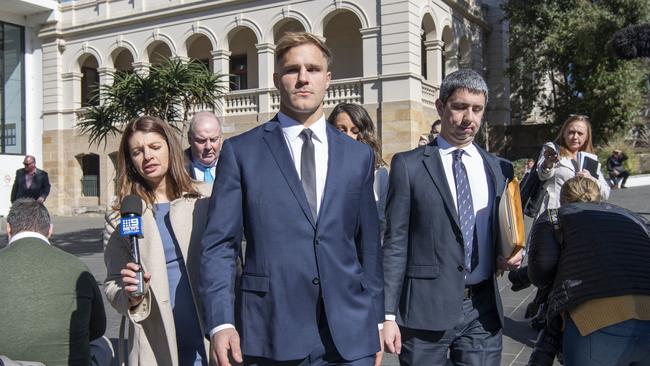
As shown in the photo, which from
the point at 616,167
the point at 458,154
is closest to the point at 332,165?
the point at 458,154

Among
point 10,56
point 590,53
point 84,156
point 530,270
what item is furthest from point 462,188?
point 10,56

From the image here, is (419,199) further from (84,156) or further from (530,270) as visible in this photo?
(84,156)

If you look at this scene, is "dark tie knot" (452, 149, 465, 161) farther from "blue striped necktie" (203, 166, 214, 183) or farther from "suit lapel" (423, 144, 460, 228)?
"blue striped necktie" (203, 166, 214, 183)

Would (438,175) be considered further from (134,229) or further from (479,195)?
(134,229)

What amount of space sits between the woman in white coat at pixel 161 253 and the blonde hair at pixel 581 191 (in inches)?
79.7

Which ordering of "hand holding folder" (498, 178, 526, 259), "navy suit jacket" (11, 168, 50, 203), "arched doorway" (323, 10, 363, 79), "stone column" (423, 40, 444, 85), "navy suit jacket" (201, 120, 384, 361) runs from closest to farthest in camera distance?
1. "navy suit jacket" (201, 120, 384, 361)
2. "hand holding folder" (498, 178, 526, 259)
3. "navy suit jacket" (11, 168, 50, 203)
4. "stone column" (423, 40, 444, 85)
5. "arched doorway" (323, 10, 363, 79)

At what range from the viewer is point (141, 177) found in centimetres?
304

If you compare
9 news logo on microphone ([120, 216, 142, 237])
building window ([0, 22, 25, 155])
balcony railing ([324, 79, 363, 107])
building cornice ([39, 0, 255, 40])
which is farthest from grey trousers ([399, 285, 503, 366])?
building window ([0, 22, 25, 155])

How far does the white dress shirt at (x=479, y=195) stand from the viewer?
3088 millimetres

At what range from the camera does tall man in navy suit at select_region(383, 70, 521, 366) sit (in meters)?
3.00

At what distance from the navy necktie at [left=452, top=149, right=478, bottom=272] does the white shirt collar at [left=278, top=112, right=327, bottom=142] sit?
36.7 inches

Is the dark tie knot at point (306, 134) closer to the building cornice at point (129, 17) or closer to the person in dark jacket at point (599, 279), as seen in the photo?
the person in dark jacket at point (599, 279)

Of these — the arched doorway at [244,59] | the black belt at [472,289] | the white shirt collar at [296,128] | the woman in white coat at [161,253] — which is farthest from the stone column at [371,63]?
the white shirt collar at [296,128]

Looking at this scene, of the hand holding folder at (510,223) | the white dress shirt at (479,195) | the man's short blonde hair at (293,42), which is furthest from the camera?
the white dress shirt at (479,195)
